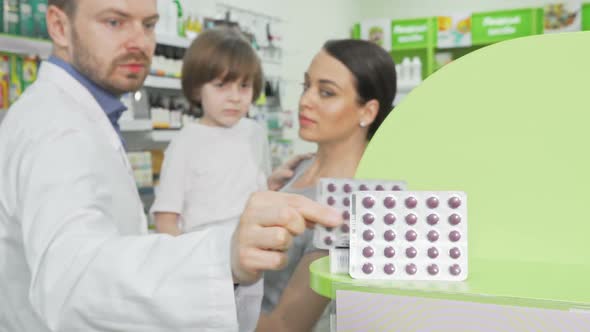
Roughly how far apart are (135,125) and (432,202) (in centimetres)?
357

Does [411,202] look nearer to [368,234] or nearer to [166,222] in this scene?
[368,234]

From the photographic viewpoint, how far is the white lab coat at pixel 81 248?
1004 millimetres

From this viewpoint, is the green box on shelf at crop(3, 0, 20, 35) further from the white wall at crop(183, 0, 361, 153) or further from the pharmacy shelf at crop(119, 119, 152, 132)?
the white wall at crop(183, 0, 361, 153)

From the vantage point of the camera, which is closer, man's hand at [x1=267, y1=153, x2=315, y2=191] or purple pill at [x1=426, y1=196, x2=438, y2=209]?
purple pill at [x1=426, y1=196, x2=438, y2=209]

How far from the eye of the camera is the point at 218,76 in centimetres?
317

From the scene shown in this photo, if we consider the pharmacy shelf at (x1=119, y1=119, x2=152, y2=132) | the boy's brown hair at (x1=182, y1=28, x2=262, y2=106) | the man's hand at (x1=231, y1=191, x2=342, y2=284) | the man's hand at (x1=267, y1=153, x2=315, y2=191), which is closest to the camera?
the man's hand at (x1=231, y1=191, x2=342, y2=284)

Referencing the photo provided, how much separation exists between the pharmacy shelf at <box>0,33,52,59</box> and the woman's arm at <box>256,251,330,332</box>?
90.3 inches

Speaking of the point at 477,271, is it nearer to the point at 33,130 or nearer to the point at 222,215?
the point at 33,130

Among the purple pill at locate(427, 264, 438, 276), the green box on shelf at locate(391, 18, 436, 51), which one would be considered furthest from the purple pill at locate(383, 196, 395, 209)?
the green box on shelf at locate(391, 18, 436, 51)

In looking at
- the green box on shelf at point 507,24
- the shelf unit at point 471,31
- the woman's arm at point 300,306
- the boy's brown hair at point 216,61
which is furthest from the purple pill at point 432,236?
the green box on shelf at point 507,24

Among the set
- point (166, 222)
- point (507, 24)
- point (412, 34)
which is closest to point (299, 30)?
point (412, 34)

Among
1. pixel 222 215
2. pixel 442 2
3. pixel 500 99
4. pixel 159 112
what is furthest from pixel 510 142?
pixel 442 2

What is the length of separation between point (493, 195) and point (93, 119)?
110cm

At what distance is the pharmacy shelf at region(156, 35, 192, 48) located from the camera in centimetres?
445
